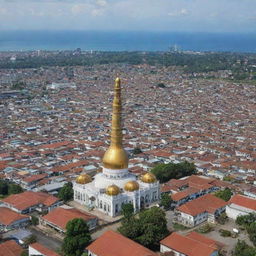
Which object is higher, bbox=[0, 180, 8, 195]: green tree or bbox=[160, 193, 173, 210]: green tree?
bbox=[160, 193, 173, 210]: green tree

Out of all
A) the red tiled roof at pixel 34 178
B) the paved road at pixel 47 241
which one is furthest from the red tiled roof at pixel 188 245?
the red tiled roof at pixel 34 178

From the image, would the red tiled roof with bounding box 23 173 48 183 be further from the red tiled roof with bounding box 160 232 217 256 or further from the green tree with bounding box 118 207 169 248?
the red tiled roof with bounding box 160 232 217 256

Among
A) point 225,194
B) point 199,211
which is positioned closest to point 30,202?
point 199,211

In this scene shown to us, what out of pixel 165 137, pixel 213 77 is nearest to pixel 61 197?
pixel 165 137

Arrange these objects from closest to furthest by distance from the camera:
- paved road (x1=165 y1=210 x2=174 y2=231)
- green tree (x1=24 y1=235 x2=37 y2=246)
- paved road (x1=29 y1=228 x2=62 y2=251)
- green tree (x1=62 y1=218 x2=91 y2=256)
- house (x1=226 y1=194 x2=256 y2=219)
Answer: green tree (x1=62 y1=218 x2=91 y2=256) < green tree (x1=24 y1=235 x2=37 y2=246) < paved road (x1=29 y1=228 x2=62 y2=251) < paved road (x1=165 y1=210 x2=174 y2=231) < house (x1=226 y1=194 x2=256 y2=219)

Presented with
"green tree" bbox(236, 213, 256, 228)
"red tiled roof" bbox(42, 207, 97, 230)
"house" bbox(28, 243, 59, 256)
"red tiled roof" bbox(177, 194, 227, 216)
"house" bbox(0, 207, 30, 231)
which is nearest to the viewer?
"house" bbox(28, 243, 59, 256)

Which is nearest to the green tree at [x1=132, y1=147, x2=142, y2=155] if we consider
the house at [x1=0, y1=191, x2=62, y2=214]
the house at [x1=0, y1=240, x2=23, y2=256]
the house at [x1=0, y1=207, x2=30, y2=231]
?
the house at [x1=0, y1=191, x2=62, y2=214]

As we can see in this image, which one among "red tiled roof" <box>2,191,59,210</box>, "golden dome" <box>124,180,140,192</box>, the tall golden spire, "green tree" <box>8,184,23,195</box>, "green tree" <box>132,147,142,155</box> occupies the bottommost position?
"green tree" <box>132,147,142,155</box>
